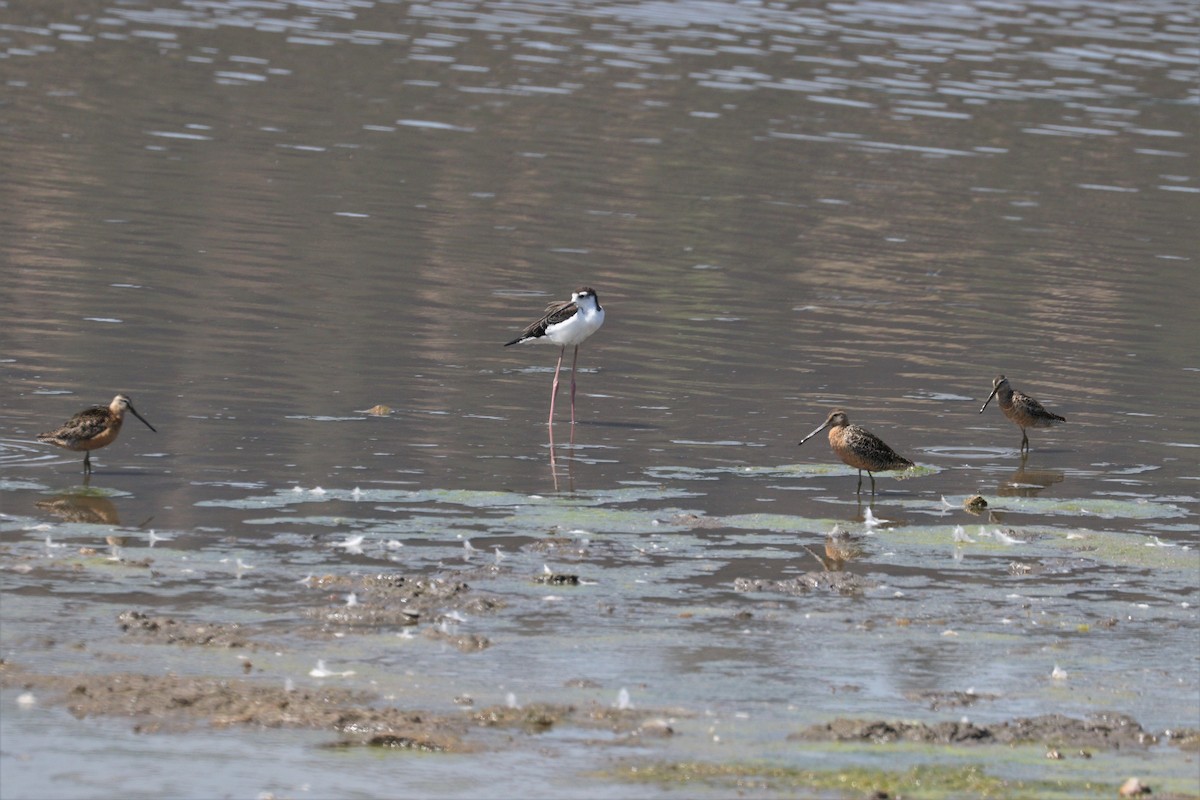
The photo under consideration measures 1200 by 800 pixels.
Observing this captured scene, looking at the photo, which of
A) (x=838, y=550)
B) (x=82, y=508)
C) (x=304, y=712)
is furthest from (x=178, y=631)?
(x=838, y=550)

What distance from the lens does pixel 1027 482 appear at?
16469 mm

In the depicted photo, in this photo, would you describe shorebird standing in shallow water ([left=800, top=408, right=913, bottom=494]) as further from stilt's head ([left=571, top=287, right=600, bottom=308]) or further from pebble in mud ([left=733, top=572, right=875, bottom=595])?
stilt's head ([left=571, top=287, right=600, bottom=308])

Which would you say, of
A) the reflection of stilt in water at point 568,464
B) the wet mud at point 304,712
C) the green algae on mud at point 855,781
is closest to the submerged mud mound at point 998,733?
the green algae on mud at point 855,781

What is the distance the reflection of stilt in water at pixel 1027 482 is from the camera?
16.0 m

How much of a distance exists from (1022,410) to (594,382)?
463 centimetres

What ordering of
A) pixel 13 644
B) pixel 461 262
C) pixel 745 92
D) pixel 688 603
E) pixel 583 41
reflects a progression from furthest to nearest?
pixel 583 41
pixel 745 92
pixel 461 262
pixel 688 603
pixel 13 644

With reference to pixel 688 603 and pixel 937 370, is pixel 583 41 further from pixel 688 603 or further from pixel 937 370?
pixel 688 603

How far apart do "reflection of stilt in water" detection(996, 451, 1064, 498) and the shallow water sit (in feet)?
0.29

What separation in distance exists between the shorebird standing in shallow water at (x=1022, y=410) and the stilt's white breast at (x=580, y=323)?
388cm

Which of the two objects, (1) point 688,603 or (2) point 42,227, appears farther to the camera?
(2) point 42,227

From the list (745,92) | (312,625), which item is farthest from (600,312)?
(745,92)

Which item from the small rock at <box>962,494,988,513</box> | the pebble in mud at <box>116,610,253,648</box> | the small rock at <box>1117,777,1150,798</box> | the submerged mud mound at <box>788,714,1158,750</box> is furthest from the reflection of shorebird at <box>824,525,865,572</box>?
the pebble in mud at <box>116,610,253,648</box>

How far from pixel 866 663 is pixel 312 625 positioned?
3.13 metres

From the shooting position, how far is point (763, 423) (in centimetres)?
1809
